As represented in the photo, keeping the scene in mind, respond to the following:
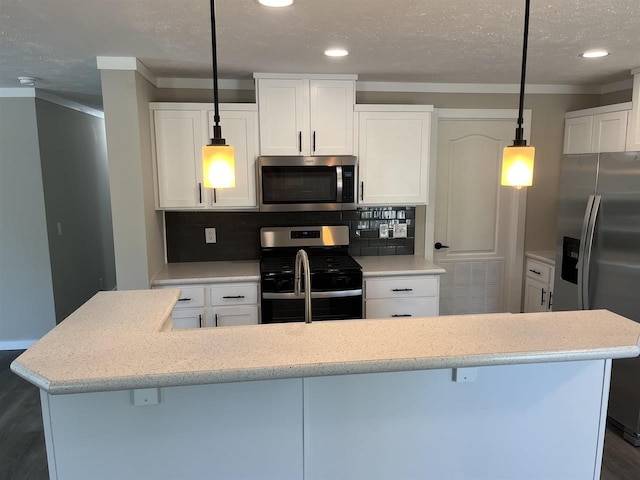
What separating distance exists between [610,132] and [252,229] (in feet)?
9.01

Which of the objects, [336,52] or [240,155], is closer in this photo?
[336,52]

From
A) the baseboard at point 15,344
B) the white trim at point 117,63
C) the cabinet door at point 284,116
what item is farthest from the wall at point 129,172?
the baseboard at point 15,344

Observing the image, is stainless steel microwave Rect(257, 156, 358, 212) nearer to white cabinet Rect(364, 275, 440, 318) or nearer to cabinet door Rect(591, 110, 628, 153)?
white cabinet Rect(364, 275, 440, 318)

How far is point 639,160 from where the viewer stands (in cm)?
263

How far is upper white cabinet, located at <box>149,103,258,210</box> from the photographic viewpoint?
10.5 ft

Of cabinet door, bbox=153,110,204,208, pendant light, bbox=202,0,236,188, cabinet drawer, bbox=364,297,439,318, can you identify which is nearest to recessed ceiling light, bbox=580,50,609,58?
cabinet drawer, bbox=364,297,439,318

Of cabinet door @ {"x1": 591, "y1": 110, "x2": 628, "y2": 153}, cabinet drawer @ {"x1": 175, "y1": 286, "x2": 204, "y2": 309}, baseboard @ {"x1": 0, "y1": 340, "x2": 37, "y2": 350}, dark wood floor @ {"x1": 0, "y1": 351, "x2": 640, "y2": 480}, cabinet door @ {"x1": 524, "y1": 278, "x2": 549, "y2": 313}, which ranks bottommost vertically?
dark wood floor @ {"x1": 0, "y1": 351, "x2": 640, "y2": 480}

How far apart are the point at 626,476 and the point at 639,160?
1.75m

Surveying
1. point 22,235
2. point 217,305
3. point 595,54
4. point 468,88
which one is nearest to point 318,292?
point 217,305

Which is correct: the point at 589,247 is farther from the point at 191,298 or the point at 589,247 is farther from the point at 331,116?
the point at 191,298

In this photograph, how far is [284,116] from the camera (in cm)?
326

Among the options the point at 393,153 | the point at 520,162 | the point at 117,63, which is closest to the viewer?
the point at 520,162

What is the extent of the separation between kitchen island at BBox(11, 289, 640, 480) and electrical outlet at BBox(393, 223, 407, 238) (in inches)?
86.8

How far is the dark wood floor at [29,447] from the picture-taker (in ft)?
7.92
